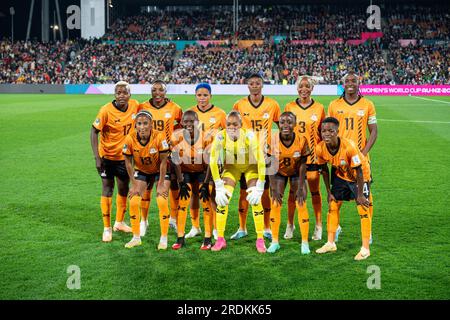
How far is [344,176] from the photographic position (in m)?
6.53

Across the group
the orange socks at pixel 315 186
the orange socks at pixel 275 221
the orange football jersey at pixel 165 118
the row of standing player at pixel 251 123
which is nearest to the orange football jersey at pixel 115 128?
the row of standing player at pixel 251 123

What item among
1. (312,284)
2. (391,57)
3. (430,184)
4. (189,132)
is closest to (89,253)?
(189,132)

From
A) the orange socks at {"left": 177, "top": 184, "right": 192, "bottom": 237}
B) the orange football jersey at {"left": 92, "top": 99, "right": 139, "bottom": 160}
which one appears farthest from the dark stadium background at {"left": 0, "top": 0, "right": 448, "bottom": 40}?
the orange socks at {"left": 177, "top": 184, "right": 192, "bottom": 237}

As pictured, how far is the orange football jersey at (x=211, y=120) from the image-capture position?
7.04m

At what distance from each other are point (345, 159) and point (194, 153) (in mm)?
1893

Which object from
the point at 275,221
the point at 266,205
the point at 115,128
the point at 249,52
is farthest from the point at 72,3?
the point at 275,221

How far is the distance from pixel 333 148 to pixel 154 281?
2593 millimetres

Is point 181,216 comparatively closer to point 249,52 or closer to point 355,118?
point 355,118

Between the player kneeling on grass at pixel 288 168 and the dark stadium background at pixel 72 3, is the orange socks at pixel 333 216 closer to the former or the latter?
the player kneeling on grass at pixel 288 168

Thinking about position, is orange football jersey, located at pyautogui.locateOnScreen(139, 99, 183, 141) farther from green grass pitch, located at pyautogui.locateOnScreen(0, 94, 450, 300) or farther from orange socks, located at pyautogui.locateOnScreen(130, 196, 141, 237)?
green grass pitch, located at pyautogui.locateOnScreen(0, 94, 450, 300)

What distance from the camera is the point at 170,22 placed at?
5550 centimetres

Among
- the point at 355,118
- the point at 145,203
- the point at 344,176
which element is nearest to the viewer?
the point at 344,176

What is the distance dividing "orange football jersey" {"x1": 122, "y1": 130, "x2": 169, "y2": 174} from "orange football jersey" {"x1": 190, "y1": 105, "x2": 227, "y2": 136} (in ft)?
1.96

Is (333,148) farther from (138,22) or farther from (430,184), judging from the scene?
(138,22)
